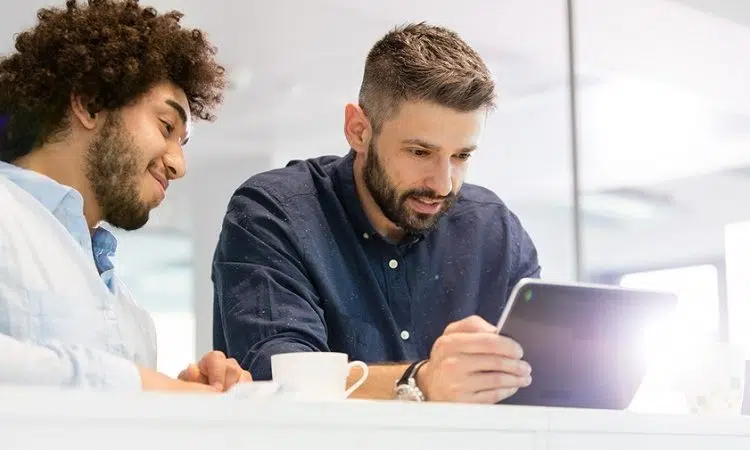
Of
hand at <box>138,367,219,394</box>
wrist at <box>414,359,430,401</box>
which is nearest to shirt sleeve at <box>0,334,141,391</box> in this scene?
hand at <box>138,367,219,394</box>

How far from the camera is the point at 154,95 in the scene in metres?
1.86

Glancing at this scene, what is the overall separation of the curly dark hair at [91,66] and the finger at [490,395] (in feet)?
2.74

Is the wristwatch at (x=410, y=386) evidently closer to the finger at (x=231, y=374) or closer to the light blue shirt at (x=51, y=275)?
the finger at (x=231, y=374)

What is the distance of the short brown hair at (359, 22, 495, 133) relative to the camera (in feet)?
6.36

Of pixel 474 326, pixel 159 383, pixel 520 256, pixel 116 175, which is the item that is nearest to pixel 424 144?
pixel 520 256

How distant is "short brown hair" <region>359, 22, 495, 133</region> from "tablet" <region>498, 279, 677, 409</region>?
2.17ft

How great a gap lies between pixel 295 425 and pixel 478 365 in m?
0.53

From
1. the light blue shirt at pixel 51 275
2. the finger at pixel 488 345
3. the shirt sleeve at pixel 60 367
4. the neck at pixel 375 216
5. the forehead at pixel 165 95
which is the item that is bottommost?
the shirt sleeve at pixel 60 367

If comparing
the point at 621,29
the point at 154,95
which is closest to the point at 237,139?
the point at 154,95

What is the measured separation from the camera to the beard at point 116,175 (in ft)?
5.79

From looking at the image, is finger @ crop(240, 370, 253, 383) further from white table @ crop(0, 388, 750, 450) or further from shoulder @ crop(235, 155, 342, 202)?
white table @ crop(0, 388, 750, 450)

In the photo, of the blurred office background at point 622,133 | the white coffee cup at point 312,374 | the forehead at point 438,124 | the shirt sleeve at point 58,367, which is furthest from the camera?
the blurred office background at point 622,133

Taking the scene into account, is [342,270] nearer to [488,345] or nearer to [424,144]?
[424,144]

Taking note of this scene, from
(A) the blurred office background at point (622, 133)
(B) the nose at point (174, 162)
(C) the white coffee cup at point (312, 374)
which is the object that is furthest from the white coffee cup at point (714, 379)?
(A) the blurred office background at point (622, 133)
